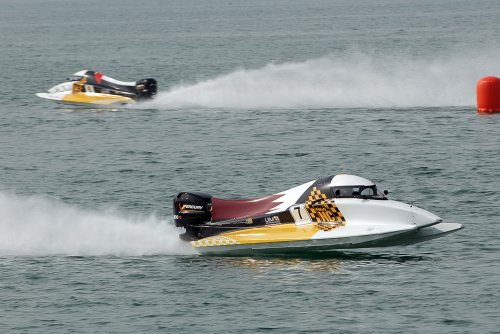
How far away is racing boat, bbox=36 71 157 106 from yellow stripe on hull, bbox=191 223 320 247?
3167 centimetres

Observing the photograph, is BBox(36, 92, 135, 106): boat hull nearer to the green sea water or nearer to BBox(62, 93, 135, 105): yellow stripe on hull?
BBox(62, 93, 135, 105): yellow stripe on hull

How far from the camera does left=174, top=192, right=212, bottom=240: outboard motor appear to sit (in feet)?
91.3

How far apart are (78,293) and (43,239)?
475 cm

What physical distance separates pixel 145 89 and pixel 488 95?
1905 cm

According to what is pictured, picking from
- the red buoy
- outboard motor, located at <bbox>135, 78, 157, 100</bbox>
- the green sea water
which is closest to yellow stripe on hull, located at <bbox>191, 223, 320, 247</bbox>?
the green sea water

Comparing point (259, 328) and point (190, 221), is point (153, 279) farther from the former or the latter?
point (259, 328)

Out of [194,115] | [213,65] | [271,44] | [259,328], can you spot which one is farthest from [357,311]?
[271,44]

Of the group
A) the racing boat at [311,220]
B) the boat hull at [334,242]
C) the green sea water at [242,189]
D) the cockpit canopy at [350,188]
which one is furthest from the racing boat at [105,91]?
the cockpit canopy at [350,188]

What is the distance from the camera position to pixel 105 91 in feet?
193

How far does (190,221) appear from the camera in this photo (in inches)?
1098

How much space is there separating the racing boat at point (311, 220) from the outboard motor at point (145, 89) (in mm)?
31157

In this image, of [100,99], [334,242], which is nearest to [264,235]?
[334,242]

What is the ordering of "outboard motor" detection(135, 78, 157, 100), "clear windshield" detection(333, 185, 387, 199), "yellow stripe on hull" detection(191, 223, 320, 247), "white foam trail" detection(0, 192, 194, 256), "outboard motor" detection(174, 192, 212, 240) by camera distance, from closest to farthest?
"clear windshield" detection(333, 185, 387, 199) → "yellow stripe on hull" detection(191, 223, 320, 247) → "outboard motor" detection(174, 192, 212, 240) → "white foam trail" detection(0, 192, 194, 256) → "outboard motor" detection(135, 78, 157, 100)

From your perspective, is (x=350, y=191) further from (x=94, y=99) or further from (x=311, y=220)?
(x=94, y=99)
